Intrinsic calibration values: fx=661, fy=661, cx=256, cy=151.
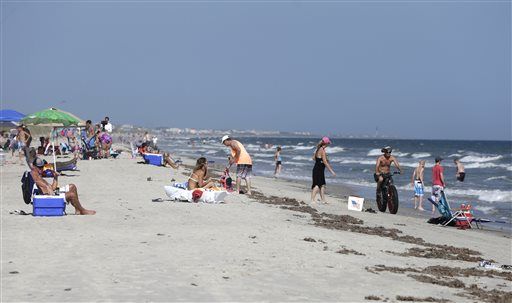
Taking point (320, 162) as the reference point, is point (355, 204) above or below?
below

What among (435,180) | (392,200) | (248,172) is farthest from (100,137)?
(435,180)

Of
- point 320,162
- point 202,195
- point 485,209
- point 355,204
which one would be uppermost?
point 320,162

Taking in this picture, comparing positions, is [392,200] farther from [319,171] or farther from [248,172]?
[248,172]

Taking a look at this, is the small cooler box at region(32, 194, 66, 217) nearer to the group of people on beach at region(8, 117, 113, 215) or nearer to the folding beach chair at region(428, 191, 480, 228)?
the group of people on beach at region(8, 117, 113, 215)

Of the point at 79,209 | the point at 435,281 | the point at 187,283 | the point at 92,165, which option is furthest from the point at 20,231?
the point at 92,165

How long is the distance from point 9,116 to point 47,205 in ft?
55.2

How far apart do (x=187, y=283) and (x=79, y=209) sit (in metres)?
5.27

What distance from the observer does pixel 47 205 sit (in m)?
10.9

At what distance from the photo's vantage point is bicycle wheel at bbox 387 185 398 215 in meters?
15.0

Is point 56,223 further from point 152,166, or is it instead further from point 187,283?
point 152,166

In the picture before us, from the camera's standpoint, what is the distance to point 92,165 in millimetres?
23812

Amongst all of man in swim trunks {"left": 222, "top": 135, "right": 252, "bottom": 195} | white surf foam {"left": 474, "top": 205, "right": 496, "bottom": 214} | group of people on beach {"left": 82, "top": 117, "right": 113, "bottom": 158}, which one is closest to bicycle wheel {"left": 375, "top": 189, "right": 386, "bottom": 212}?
man in swim trunks {"left": 222, "top": 135, "right": 252, "bottom": 195}

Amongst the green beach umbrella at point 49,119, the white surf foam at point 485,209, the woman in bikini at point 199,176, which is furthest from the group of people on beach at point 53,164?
the white surf foam at point 485,209

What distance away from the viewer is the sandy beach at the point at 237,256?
21.0 ft
